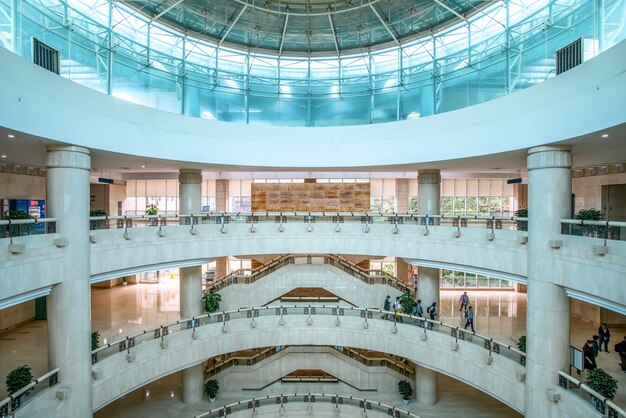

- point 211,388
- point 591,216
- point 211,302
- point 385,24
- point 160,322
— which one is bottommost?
point 211,388

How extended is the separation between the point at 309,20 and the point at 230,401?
22.9 m

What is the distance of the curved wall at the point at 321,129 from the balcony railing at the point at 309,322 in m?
8.40

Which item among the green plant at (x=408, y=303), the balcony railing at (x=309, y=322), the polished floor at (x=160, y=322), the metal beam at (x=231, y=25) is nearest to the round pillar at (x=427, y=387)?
the polished floor at (x=160, y=322)

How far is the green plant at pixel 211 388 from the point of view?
22.0m

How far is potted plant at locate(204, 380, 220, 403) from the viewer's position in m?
22.0

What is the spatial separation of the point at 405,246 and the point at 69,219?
15950 millimetres

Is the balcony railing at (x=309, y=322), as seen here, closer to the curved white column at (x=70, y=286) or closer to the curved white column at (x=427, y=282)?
the curved white column at (x=70, y=286)

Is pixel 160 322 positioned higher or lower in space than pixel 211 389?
higher

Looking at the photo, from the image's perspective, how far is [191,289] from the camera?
22594 millimetres

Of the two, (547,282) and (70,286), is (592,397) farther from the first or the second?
(70,286)

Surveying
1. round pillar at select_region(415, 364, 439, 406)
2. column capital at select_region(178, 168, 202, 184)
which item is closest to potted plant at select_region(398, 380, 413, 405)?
round pillar at select_region(415, 364, 439, 406)

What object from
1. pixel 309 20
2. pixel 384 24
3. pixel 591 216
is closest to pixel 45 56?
pixel 309 20

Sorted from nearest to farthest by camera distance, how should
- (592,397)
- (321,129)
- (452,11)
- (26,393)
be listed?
(592,397) < (26,393) < (452,11) < (321,129)

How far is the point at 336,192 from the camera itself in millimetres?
26781
